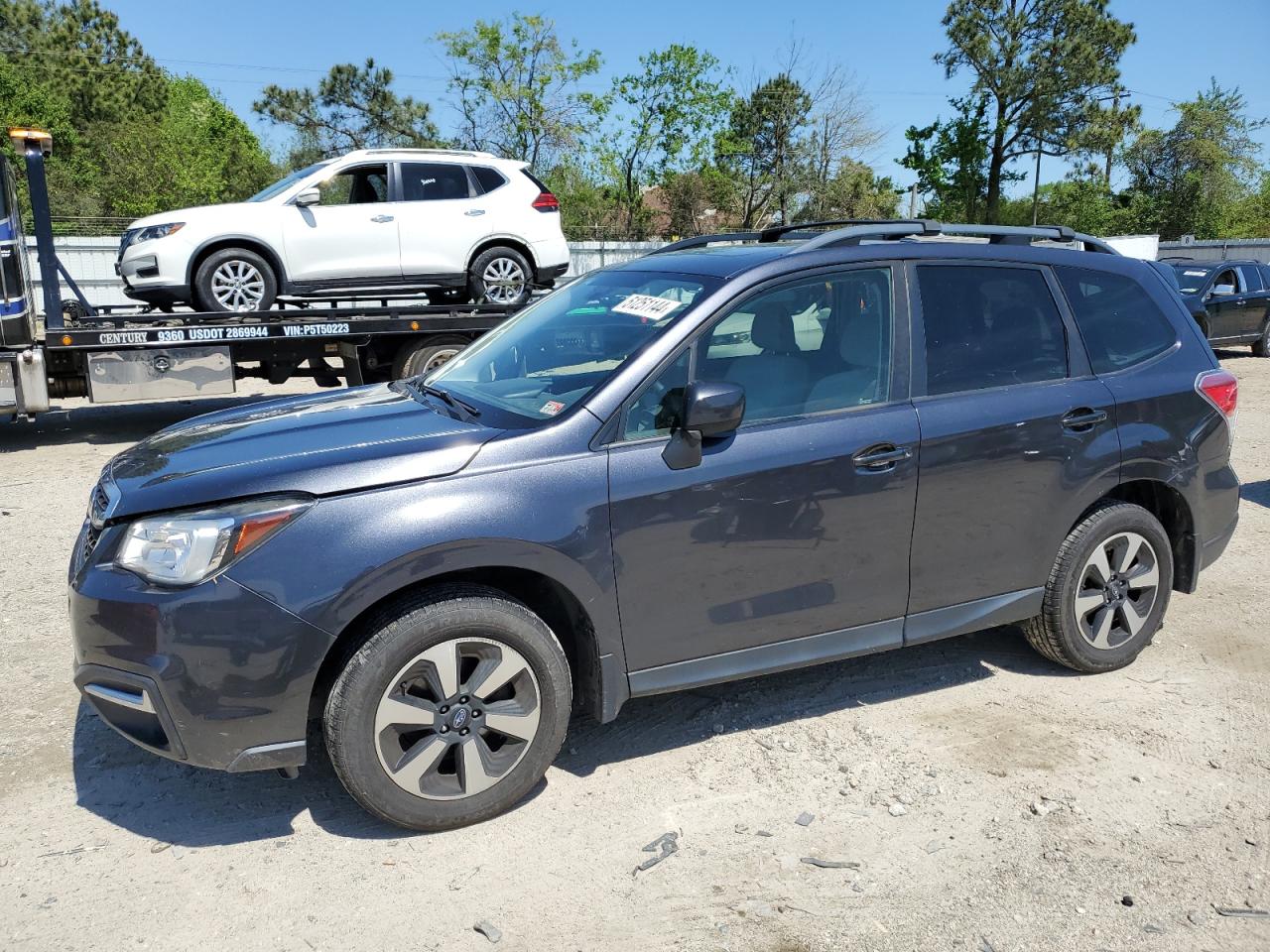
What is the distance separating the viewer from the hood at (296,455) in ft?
9.67

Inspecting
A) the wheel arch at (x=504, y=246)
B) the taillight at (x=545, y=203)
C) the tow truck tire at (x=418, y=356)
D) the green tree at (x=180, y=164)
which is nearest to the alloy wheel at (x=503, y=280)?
the wheel arch at (x=504, y=246)

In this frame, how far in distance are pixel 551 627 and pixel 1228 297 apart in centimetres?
1709

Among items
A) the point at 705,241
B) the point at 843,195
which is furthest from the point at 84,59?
the point at 705,241

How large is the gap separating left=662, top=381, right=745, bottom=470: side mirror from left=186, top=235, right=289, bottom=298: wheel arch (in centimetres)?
809

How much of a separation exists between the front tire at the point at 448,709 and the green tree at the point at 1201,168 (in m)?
54.5

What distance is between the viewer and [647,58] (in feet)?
128

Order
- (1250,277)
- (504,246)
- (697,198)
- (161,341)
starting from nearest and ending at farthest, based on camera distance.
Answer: (161,341)
(504,246)
(1250,277)
(697,198)

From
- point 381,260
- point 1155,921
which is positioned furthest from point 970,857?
point 381,260

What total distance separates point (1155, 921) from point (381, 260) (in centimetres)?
946

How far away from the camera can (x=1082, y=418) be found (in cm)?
401

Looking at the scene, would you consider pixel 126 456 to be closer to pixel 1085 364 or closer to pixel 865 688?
pixel 865 688

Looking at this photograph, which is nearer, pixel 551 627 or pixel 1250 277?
pixel 551 627

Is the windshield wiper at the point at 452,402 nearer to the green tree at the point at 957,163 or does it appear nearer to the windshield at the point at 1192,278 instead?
the windshield at the point at 1192,278

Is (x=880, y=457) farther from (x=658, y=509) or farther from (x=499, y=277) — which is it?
(x=499, y=277)
